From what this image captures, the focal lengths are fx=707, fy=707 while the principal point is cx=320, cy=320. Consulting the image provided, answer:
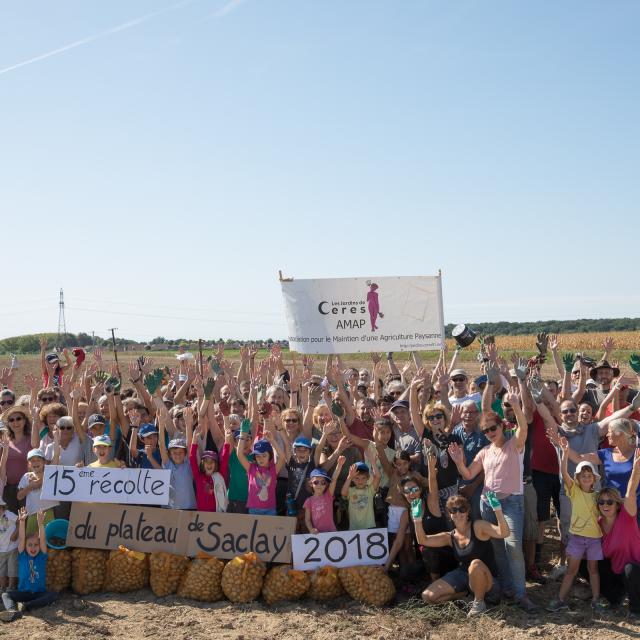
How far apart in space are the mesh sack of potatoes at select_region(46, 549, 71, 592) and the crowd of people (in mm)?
272

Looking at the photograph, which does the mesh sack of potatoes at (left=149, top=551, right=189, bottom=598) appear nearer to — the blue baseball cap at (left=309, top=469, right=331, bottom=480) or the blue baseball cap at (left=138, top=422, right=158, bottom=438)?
the blue baseball cap at (left=138, top=422, right=158, bottom=438)

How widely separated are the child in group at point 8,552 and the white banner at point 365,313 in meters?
4.38

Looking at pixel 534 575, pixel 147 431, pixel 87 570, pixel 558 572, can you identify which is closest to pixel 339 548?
pixel 534 575

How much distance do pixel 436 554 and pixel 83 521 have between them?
383cm

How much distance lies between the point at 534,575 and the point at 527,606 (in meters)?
0.85

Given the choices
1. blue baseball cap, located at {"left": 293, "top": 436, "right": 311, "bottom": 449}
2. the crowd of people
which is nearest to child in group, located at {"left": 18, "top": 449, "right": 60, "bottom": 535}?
the crowd of people

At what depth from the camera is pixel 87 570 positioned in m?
7.41

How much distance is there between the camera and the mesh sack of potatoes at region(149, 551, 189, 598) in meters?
7.25

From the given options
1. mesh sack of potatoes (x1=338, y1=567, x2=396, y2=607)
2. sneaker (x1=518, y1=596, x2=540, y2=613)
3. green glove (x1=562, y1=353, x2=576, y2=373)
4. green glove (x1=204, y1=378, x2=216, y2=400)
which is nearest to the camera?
sneaker (x1=518, y1=596, x2=540, y2=613)

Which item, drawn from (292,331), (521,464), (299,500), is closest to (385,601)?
(299,500)

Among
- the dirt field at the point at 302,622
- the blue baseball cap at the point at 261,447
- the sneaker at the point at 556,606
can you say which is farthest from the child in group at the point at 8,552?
the sneaker at the point at 556,606

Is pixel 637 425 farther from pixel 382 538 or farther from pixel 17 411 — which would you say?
pixel 17 411

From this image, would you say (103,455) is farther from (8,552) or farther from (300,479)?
(300,479)

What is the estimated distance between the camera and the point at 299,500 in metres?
7.47
